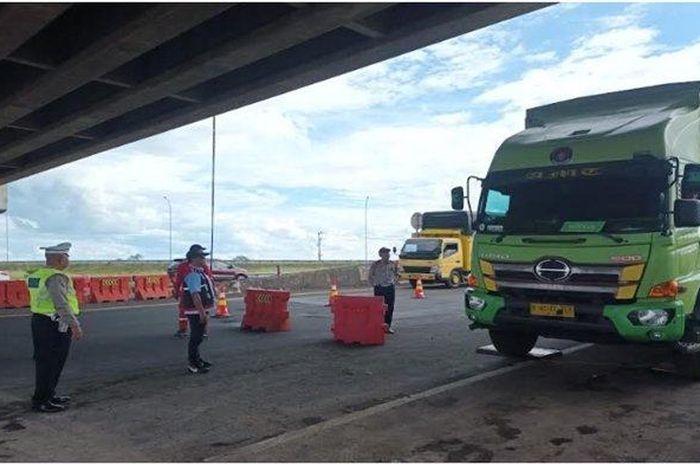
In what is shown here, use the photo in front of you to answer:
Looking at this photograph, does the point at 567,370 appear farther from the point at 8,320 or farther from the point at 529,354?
the point at 8,320

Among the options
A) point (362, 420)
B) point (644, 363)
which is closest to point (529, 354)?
point (644, 363)

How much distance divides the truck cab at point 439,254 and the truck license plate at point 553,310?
1834 cm

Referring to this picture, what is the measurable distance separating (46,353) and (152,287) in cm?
1581

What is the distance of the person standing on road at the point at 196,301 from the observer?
28.2 ft

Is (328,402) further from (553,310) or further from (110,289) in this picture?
(110,289)

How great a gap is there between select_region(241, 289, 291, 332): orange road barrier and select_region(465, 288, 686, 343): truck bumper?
599 centimetres

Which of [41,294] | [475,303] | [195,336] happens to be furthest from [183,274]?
[475,303]

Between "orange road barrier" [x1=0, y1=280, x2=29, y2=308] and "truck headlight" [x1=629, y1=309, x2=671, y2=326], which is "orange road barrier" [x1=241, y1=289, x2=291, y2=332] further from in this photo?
"orange road barrier" [x1=0, y1=280, x2=29, y2=308]

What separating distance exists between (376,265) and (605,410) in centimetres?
684

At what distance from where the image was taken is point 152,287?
2214 cm

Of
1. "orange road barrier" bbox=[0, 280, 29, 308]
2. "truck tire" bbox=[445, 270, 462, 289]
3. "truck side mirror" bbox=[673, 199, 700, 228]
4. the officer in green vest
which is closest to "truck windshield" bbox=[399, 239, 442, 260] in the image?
"truck tire" bbox=[445, 270, 462, 289]

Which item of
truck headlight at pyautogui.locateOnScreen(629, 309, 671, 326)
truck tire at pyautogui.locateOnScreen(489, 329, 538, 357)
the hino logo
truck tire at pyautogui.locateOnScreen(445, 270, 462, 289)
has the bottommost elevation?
truck tire at pyautogui.locateOnScreen(489, 329, 538, 357)

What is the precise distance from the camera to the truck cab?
86.3 feet

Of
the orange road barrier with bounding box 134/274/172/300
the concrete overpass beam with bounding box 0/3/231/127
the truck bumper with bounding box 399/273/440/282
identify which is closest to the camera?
the concrete overpass beam with bounding box 0/3/231/127
